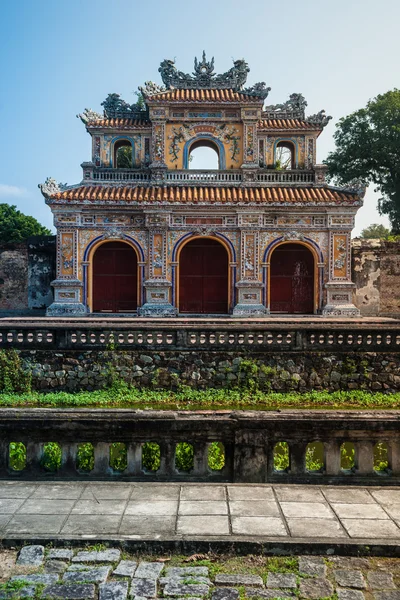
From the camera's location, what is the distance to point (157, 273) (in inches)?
745

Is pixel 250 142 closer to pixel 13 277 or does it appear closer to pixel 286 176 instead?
pixel 286 176

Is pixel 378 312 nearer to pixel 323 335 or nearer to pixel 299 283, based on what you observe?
pixel 299 283

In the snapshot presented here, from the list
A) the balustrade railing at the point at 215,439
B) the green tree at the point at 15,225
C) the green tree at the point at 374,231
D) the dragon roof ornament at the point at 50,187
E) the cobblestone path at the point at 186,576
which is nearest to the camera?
the cobblestone path at the point at 186,576

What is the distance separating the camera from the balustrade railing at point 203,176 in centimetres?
1972

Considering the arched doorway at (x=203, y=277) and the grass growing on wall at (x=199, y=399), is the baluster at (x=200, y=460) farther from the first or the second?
the arched doorway at (x=203, y=277)

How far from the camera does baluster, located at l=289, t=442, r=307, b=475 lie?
15.1 feet

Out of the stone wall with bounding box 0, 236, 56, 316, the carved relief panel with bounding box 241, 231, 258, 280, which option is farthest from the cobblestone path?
the stone wall with bounding box 0, 236, 56, 316

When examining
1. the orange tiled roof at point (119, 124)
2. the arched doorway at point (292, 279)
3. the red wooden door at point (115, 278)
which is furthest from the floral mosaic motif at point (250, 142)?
the red wooden door at point (115, 278)

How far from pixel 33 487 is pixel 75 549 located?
109cm

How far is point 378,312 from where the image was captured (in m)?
20.5

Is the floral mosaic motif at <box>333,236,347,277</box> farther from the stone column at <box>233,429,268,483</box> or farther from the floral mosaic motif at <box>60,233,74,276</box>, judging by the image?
the stone column at <box>233,429,268,483</box>

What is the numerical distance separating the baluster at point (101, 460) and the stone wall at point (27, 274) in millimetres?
16530

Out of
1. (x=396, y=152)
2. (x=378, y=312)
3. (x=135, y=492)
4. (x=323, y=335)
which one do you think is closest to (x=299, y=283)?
(x=378, y=312)

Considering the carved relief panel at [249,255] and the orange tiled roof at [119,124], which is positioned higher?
the orange tiled roof at [119,124]
